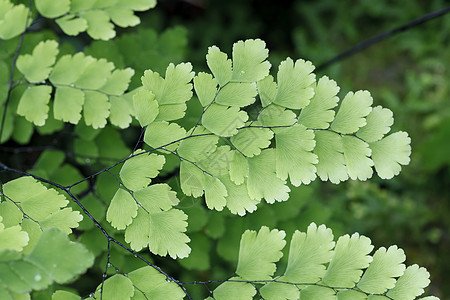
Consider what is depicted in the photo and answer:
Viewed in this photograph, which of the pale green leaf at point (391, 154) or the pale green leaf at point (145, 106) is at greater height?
the pale green leaf at point (391, 154)

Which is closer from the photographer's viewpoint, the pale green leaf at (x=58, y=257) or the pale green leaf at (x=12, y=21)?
the pale green leaf at (x=58, y=257)

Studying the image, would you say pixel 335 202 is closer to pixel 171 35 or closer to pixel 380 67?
pixel 380 67

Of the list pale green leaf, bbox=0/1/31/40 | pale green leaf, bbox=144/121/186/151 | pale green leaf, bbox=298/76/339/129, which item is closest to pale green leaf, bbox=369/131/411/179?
pale green leaf, bbox=298/76/339/129

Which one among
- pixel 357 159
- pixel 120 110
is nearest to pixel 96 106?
pixel 120 110

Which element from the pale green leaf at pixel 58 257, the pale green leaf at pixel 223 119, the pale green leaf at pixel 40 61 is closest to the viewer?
the pale green leaf at pixel 58 257

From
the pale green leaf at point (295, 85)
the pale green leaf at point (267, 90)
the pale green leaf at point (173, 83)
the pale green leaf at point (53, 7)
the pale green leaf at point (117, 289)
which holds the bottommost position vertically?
the pale green leaf at point (117, 289)

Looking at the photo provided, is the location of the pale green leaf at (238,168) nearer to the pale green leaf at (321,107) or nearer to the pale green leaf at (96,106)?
the pale green leaf at (321,107)

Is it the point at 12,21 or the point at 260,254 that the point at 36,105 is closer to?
the point at 12,21

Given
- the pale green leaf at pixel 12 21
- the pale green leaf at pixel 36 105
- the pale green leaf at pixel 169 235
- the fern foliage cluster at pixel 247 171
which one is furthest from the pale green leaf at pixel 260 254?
the pale green leaf at pixel 12 21
